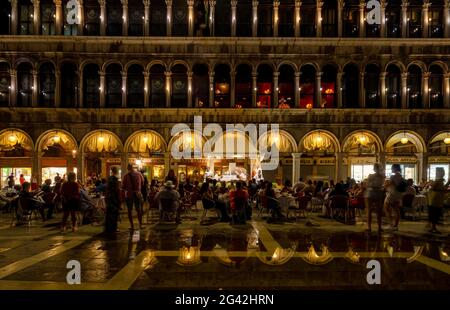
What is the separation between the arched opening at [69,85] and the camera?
24.2m

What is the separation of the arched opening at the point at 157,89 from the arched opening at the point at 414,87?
52.2 ft

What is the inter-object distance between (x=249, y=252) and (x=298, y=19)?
1927 centimetres

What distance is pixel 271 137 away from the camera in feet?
78.9

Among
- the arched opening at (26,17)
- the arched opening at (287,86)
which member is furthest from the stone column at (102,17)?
the arched opening at (287,86)

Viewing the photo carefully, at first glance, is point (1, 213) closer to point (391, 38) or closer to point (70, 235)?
point (70, 235)

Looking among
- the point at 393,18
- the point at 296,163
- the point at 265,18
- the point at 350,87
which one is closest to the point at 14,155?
the point at 296,163

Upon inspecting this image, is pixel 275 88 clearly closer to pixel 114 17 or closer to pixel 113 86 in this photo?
pixel 113 86

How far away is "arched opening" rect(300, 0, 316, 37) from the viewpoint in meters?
24.9

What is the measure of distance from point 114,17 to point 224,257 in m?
20.9

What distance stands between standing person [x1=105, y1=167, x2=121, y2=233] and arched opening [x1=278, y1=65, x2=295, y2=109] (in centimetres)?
1568

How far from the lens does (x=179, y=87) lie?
24.6m

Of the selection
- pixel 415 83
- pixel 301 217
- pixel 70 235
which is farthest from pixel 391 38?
pixel 70 235

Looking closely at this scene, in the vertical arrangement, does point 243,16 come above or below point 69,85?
above

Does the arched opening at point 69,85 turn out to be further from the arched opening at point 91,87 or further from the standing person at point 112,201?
the standing person at point 112,201
